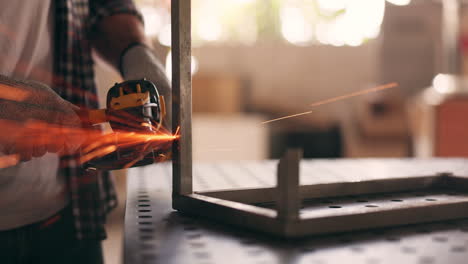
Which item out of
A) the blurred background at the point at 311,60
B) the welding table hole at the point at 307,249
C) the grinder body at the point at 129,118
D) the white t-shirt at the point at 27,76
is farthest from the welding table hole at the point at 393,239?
the blurred background at the point at 311,60

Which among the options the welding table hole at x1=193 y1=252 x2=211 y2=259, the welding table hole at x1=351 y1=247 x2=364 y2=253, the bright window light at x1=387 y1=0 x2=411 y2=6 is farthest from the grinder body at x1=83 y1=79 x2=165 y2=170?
the bright window light at x1=387 y1=0 x2=411 y2=6

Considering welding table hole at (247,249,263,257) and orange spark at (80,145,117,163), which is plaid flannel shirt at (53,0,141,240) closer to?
orange spark at (80,145,117,163)

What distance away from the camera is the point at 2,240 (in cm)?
85

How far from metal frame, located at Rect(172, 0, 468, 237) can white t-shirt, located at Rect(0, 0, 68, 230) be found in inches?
13.5

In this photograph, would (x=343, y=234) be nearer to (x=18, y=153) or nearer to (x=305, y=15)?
(x=18, y=153)

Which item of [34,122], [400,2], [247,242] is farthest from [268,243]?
[400,2]

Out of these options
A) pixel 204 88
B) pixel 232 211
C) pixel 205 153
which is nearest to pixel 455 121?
pixel 205 153

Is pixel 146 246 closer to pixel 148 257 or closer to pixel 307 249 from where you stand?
pixel 148 257

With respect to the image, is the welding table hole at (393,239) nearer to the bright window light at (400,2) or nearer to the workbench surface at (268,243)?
the workbench surface at (268,243)

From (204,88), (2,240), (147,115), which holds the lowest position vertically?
(2,240)

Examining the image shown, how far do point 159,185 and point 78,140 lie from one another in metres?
Result: 0.25

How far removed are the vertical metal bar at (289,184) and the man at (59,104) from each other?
34cm

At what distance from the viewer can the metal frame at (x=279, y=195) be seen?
20.8 inches

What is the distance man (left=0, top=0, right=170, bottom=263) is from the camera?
836 millimetres
